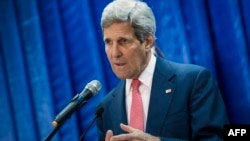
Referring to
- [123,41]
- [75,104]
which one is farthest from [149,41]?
[75,104]

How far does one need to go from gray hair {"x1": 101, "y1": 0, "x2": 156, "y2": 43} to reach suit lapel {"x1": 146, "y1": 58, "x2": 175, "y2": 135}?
186 millimetres

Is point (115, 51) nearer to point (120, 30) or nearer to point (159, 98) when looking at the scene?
point (120, 30)

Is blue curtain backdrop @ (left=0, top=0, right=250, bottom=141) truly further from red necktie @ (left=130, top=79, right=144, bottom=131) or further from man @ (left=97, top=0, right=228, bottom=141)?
red necktie @ (left=130, top=79, right=144, bottom=131)

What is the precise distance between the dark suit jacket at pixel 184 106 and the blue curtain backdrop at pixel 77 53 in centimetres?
24

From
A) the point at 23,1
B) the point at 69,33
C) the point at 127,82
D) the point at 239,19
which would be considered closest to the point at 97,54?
the point at 69,33

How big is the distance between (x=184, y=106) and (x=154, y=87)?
157 mm

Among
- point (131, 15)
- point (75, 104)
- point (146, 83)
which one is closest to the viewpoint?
point (75, 104)

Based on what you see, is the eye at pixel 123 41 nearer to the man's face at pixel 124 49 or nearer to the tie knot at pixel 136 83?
the man's face at pixel 124 49

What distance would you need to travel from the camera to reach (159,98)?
71.7 inches

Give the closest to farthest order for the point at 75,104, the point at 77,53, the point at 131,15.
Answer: the point at 75,104 < the point at 131,15 < the point at 77,53

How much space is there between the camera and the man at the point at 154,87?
1735 millimetres

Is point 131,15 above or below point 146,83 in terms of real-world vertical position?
above

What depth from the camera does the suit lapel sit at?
1784 mm

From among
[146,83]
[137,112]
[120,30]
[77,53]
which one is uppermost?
[120,30]
